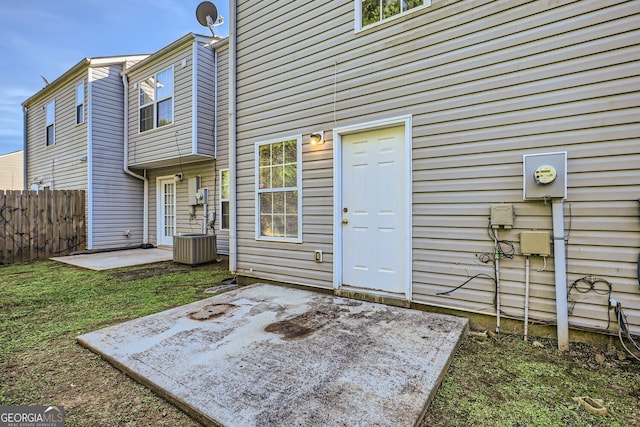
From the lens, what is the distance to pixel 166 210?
887cm

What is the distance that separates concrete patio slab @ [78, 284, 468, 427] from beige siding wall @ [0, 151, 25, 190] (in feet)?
76.4

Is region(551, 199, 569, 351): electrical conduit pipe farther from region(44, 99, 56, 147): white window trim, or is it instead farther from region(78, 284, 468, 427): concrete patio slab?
region(44, 99, 56, 147): white window trim

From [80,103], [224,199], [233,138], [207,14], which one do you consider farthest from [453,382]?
[80,103]

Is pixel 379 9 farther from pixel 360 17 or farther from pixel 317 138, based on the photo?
pixel 317 138

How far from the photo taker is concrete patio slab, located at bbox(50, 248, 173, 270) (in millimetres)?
6418

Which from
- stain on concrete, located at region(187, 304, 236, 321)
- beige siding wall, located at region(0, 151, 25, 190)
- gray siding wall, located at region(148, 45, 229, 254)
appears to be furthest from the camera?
beige siding wall, located at region(0, 151, 25, 190)

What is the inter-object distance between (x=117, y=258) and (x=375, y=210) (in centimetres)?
691

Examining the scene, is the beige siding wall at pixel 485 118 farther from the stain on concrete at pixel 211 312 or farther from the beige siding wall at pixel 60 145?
the beige siding wall at pixel 60 145

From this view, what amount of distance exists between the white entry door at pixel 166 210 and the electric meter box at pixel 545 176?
864 centimetres

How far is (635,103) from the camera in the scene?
2.31 meters

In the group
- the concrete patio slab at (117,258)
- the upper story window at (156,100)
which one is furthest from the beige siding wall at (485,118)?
the upper story window at (156,100)

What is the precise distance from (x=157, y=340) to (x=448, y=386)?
235cm

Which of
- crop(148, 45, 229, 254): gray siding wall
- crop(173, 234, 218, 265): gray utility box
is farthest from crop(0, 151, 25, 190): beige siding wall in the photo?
crop(173, 234, 218, 265): gray utility box

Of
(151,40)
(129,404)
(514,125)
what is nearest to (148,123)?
(129,404)
